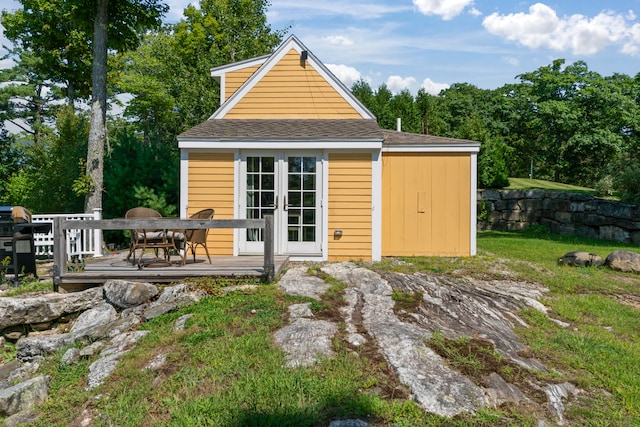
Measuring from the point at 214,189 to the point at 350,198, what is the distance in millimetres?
2876

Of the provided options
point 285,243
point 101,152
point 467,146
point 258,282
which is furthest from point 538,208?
point 101,152

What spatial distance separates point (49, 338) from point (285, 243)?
4.72m

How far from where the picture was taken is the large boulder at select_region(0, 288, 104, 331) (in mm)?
6039

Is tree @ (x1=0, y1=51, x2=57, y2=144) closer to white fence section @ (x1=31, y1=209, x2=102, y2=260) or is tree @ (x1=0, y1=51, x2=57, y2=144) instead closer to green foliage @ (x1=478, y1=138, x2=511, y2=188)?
white fence section @ (x1=31, y1=209, x2=102, y2=260)

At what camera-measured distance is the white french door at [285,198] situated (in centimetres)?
930

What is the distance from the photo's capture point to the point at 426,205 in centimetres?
992

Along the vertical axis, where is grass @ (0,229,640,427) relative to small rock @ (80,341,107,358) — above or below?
above

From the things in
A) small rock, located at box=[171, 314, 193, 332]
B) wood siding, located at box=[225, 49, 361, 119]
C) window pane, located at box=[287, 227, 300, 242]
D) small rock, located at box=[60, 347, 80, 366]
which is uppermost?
wood siding, located at box=[225, 49, 361, 119]

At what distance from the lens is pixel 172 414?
3.43 metres

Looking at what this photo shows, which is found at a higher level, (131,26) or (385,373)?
(131,26)

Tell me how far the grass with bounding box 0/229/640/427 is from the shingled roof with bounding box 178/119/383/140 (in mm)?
3986

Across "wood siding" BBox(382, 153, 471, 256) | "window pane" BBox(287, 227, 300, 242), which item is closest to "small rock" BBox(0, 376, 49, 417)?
"window pane" BBox(287, 227, 300, 242)

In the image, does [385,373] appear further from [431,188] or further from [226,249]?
[431,188]

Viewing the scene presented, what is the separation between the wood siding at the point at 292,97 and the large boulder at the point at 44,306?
213 inches
